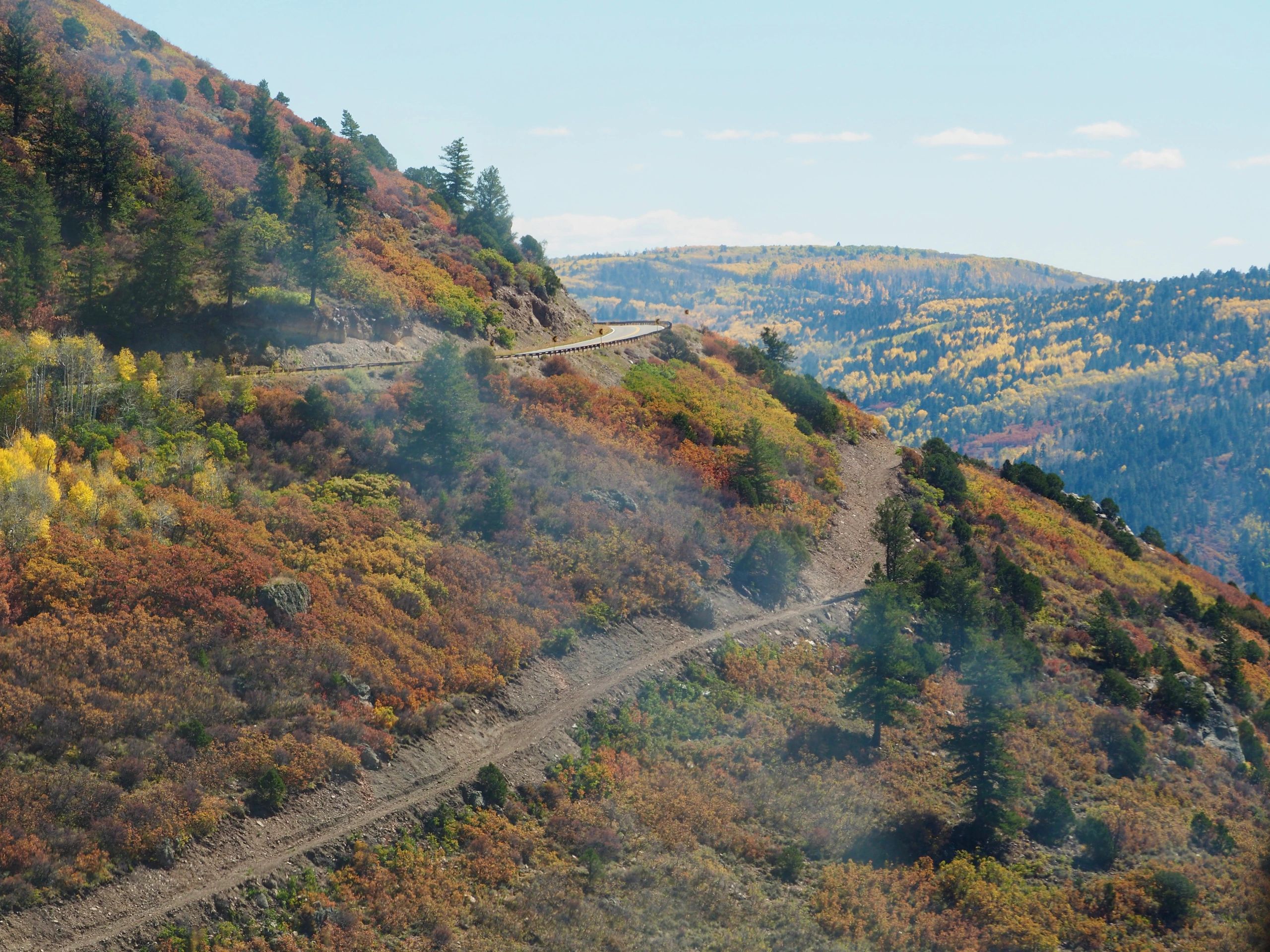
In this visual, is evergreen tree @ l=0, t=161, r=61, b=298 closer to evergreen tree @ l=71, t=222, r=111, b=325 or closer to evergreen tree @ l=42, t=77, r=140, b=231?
evergreen tree @ l=71, t=222, r=111, b=325

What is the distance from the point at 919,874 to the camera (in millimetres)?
29250

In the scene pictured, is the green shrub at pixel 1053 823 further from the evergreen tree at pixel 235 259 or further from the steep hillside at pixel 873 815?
the evergreen tree at pixel 235 259

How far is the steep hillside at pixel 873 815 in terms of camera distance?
23250 millimetres

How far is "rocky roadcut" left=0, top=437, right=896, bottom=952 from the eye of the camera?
1862 centimetres

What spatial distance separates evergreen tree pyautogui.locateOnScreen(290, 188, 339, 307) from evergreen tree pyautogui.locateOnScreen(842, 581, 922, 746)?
32244 millimetres

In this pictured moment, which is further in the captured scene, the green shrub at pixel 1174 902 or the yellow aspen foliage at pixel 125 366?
the yellow aspen foliage at pixel 125 366

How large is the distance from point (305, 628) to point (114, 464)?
9298 millimetres

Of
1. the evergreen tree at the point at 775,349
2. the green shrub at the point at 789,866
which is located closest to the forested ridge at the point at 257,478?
the green shrub at the point at 789,866

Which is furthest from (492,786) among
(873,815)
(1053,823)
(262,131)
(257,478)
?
(262,131)

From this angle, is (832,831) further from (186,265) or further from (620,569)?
(186,265)

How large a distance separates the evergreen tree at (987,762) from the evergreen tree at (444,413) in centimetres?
2360

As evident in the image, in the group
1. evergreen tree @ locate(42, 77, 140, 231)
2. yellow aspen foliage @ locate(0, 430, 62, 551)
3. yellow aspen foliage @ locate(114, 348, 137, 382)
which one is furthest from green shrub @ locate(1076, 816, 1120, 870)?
evergreen tree @ locate(42, 77, 140, 231)

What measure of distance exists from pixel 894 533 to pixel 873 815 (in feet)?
52.9

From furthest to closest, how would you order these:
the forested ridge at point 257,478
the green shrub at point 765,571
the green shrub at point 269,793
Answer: the green shrub at point 765,571, the forested ridge at point 257,478, the green shrub at point 269,793
